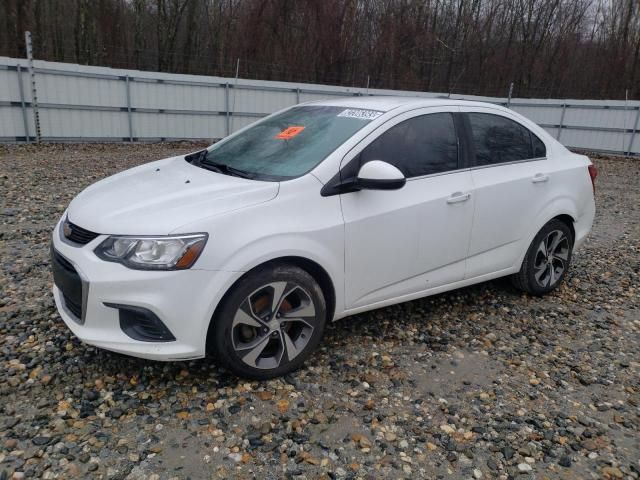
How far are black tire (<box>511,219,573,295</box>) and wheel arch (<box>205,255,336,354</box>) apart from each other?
201 cm

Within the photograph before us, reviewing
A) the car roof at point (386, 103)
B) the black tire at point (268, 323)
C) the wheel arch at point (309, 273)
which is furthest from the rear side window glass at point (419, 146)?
the black tire at point (268, 323)

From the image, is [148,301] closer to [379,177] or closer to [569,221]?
[379,177]

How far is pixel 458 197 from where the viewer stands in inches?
144

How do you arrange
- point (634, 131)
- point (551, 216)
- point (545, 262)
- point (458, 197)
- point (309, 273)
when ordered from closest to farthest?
point (309, 273) < point (458, 197) < point (551, 216) < point (545, 262) < point (634, 131)

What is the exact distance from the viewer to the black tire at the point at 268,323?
282 cm

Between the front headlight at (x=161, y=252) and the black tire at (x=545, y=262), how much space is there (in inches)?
115

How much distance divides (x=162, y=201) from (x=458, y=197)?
204cm

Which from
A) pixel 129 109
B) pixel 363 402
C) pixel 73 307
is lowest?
pixel 363 402

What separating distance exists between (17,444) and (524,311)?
369 cm

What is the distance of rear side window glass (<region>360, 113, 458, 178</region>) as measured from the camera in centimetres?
342

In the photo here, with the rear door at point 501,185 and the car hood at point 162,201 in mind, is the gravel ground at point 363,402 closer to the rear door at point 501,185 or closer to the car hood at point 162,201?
the rear door at point 501,185

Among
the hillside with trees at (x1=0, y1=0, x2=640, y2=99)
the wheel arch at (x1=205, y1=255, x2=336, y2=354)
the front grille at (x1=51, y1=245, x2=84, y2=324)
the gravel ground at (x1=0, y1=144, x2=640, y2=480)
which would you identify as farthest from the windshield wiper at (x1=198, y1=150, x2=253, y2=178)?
the hillside with trees at (x1=0, y1=0, x2=640, y2=99)

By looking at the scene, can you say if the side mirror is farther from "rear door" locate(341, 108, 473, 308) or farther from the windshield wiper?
the windshield wiper

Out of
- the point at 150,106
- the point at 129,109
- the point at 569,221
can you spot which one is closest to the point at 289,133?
the point at 569,221
